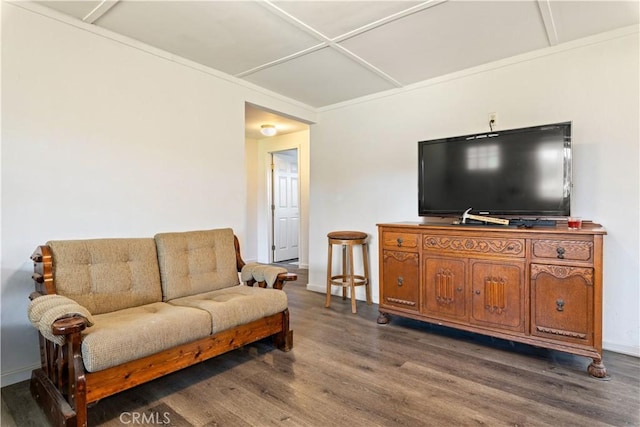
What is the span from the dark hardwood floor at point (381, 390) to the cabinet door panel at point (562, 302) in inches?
10.0

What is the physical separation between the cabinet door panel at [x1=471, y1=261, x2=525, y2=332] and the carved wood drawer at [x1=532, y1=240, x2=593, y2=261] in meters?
0.16

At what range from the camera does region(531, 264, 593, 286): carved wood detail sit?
2168 mm

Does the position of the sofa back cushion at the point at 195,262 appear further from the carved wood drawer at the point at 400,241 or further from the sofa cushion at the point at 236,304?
the carved wood drawer at the point at 400,241

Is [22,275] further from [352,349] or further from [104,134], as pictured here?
[352,349]

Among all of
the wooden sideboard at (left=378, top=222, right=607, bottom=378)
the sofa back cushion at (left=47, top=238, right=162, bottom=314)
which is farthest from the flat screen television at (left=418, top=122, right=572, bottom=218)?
the sofa back cushion at (left=47, top=238, right=162, bottom=314)

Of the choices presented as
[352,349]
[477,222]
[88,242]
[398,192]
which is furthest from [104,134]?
[477,222]

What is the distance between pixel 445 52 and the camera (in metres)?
2.80

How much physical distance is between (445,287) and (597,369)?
1.04m

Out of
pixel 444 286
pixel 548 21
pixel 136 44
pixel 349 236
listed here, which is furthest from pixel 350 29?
pixel 444 286

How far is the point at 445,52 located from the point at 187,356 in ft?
9.83

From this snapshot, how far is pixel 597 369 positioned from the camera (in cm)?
212

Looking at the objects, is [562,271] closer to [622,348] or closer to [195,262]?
[622,348]

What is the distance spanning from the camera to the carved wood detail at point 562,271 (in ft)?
7.11

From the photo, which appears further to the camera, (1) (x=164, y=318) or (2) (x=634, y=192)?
(2) (x=634, y=192)
